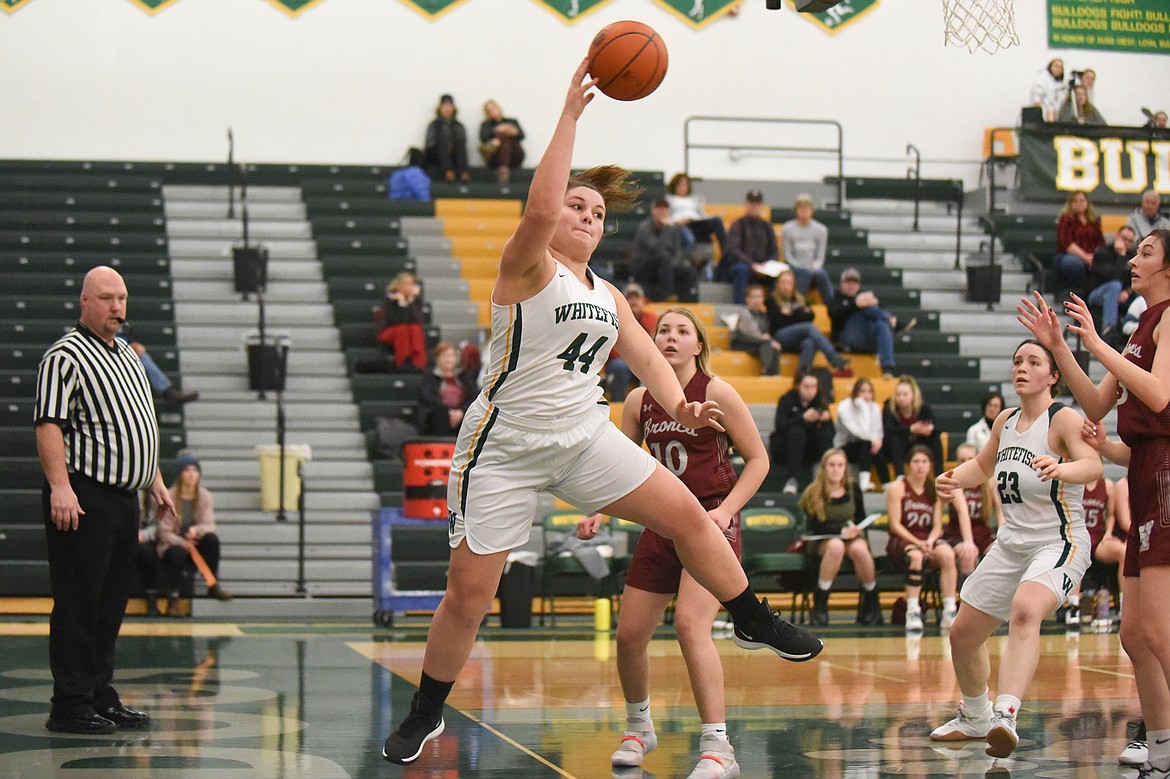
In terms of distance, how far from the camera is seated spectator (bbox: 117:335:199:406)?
13258mm

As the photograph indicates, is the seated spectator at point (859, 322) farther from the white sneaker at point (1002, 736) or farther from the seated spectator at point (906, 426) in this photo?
the white sneaker at point (1002, 736)

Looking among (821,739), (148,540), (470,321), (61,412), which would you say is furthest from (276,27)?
(821,739)

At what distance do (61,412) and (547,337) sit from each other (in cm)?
247

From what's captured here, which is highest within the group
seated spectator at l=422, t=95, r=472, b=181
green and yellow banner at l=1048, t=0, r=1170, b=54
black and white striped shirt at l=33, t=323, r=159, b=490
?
green and yellow banner at l=1048, t=0, r=1170, b=54

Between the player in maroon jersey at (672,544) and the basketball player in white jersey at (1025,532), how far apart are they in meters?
0.94

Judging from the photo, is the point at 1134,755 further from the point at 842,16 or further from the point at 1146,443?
the point at 842,16

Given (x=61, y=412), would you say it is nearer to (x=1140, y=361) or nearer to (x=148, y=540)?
(x=1140, y=361)

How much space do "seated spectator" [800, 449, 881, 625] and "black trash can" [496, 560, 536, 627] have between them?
2414 mm

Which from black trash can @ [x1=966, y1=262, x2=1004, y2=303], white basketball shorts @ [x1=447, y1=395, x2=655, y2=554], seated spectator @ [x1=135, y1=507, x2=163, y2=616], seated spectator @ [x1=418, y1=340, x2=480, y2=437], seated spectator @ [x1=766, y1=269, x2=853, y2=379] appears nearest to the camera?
white basketball shorts @ [x1=447, y1=395, x2=655, y2=554]

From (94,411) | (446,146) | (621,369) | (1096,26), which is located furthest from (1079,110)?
(94,411)

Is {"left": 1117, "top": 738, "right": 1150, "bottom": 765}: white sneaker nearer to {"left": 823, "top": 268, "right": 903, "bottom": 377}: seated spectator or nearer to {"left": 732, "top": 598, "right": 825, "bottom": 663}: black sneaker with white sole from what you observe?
{"left": 732, "top": 598, "right": 825, "bottom": 663}: black sneaker with white sole

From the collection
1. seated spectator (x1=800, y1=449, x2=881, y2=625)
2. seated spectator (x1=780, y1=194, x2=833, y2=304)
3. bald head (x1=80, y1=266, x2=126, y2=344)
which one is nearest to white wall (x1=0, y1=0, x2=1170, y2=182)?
seated spectator (x1=780, y1=194, x2=833, y2=304)

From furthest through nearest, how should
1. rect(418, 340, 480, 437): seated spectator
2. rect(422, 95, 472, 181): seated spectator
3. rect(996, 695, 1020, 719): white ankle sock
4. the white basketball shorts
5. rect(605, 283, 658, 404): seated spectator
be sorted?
rect(422, 95, 472, 181): seated spectator, rect(605, 283, 658, 404): seated spectator, rect(418, 340, 480, 437): seated spectator, rect(996, 695, 1020, 719): white ankle sock, the white basketball shorts

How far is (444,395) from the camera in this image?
13641 millimetres
